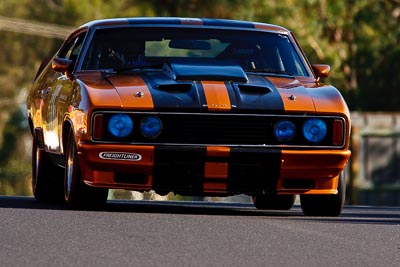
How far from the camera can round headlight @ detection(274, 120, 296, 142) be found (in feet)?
37.0

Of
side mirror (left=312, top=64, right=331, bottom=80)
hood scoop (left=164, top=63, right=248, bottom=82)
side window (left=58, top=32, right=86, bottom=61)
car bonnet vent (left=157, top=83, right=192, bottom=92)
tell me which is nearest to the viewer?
car bonnet vent (left=157, top=83, right=192, bottom=92)

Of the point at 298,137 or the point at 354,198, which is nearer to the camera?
the point at 298,137

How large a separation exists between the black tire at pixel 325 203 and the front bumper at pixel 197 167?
659 mm

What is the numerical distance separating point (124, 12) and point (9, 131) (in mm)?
10357

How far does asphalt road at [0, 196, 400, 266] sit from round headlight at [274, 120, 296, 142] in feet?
1.97

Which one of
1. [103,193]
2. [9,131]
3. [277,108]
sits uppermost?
[277,108]

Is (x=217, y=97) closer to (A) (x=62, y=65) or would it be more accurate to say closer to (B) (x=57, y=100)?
(A) (x=62, y=65)

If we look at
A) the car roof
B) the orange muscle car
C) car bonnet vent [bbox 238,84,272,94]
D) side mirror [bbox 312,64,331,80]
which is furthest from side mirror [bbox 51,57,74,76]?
side mirror [bbox 312,64,331,80]

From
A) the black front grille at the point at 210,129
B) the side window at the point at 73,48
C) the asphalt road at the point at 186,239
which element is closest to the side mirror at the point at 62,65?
the side window at the point at 73,48

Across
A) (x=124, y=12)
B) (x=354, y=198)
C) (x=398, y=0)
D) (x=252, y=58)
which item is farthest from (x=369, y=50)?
(x=252, y=58)

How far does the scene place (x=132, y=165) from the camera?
437 inches

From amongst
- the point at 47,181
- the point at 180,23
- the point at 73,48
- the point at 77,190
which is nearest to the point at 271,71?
the point at 180,23

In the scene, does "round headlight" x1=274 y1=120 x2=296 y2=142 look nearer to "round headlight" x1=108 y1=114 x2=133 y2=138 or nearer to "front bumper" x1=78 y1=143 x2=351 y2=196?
"front bumper" x1=78 y1=143 x2=351 y2=196

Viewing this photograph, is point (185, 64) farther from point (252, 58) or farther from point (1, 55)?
point (1, 55)
